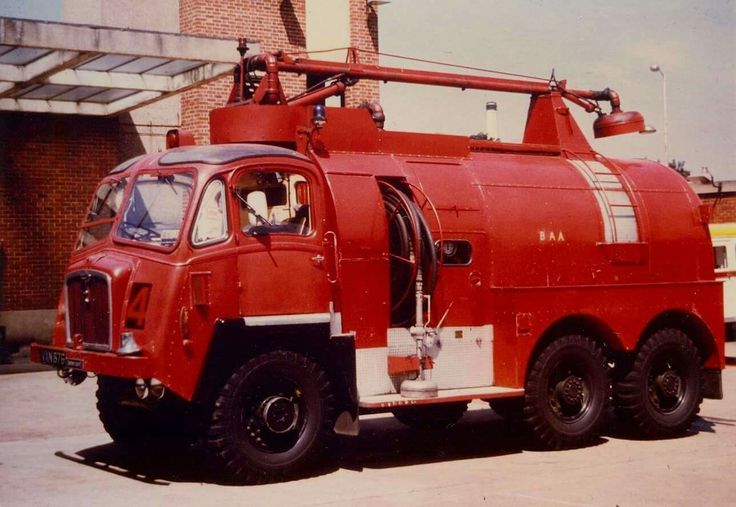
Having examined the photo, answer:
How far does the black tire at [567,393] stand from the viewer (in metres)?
12.2

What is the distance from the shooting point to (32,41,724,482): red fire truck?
10.3 meters

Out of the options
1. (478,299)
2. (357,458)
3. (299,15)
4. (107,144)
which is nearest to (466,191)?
(478,299)

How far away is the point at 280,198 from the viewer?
11109 millimetres

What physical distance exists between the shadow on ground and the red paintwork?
903 mm

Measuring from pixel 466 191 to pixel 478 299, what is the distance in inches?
42.0

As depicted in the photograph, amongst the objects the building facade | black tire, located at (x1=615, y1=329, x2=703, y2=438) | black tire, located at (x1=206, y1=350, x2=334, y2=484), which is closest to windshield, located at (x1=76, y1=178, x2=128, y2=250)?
black tire, located at (x1=206, y1=350, x2=334, y2=484)

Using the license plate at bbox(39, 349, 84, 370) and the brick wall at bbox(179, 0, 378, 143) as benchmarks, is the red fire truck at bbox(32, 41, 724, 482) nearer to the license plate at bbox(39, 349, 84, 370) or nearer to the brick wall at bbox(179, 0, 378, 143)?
the license plate at bbox(39, 349, 84, 370)

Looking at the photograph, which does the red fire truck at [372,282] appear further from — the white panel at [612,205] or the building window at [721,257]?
the building window at [721,257]

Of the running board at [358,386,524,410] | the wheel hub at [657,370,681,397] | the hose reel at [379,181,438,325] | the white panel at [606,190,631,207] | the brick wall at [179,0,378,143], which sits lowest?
the wheel hub at [657,370,681,397]

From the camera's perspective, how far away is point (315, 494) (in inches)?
387

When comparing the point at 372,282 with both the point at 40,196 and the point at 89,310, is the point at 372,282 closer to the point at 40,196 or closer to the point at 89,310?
the point at 89,310

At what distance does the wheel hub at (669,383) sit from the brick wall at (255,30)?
1426 centimetres

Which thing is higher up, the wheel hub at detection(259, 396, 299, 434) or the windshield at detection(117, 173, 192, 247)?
the windshield at detection(117, 173, 192, 247)

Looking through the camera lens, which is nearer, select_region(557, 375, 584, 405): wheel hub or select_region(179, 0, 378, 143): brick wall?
select_region(557, 375, 584, 405): wheel hub
